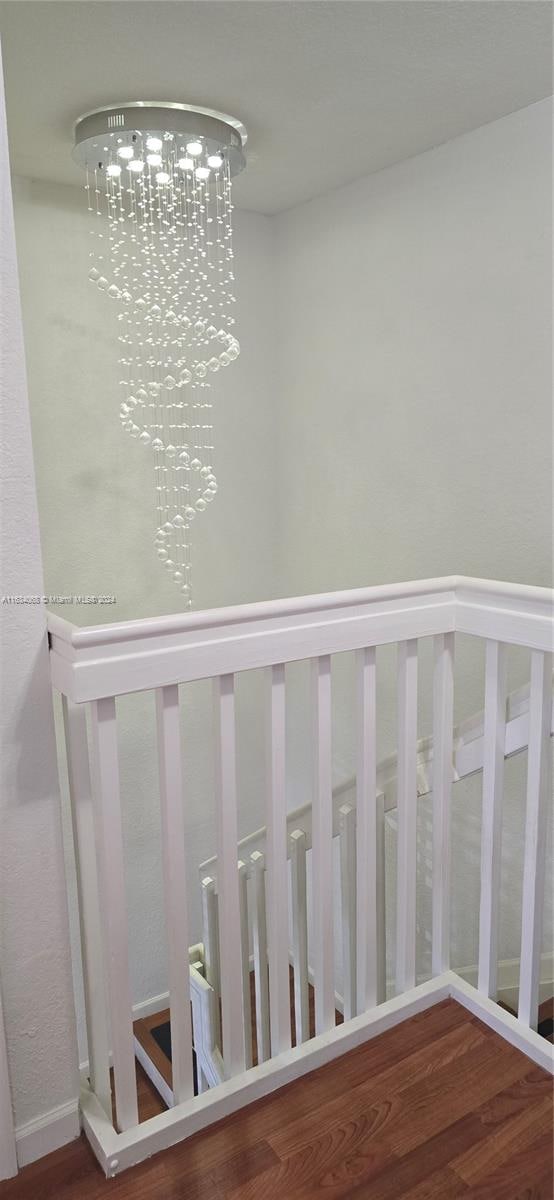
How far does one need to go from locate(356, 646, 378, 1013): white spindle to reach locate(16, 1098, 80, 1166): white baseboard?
60 cm

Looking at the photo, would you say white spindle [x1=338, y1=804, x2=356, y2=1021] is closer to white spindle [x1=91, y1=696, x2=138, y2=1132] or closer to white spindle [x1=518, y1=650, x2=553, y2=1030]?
white spindle [x1=518, y1=650, x2=553, y2=1030]

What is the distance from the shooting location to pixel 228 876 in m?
1.48

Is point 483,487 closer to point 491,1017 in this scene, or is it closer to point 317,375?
point 317,375

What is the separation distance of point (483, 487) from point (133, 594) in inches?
61.3

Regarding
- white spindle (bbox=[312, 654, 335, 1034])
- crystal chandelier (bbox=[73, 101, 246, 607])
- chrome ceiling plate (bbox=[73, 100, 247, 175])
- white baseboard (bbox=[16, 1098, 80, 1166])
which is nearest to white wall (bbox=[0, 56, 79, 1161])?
white baseboard (bbox=[16, 1098, 80, 1166])

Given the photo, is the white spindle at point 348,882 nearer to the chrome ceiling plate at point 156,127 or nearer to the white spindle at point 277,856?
the white spindle at point 277,856

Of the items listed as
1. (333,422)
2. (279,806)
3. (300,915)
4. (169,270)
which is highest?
(169,270)

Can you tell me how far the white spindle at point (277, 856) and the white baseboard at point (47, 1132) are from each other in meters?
0.38

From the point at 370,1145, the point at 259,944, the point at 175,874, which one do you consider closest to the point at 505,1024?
the point at 370,1145

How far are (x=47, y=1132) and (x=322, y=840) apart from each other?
68 cm

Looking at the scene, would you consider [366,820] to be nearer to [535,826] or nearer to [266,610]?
[535,826]

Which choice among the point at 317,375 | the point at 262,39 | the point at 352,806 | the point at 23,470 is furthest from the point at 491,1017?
the point at 317,375

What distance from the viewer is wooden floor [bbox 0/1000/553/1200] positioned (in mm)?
1317

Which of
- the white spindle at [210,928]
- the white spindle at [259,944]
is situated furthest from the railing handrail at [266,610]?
the white spindle at [210,928]
